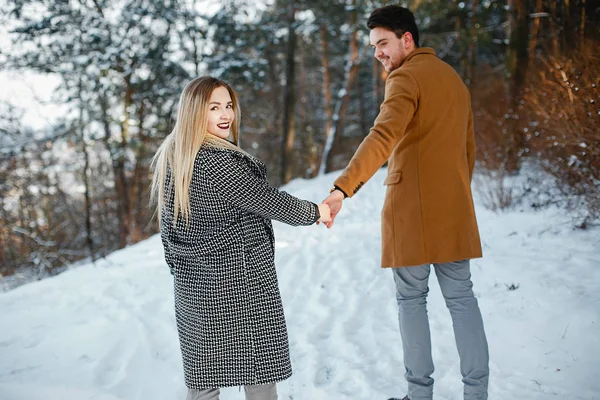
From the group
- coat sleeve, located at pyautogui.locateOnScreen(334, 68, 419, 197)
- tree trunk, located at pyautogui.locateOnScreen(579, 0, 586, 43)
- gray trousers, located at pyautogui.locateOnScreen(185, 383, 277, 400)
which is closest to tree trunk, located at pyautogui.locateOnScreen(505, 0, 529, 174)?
tree trunk, located at pyautogui.locateOnScreen(579, 0, 586, 43)

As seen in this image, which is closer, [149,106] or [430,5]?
[430,5]

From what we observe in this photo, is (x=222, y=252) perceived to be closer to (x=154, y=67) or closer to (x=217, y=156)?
(x=217, y=156)

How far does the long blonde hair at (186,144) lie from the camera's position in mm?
1908

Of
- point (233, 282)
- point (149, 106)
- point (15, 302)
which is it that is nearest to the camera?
point (233, 282)

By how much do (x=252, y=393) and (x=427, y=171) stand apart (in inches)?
48.6

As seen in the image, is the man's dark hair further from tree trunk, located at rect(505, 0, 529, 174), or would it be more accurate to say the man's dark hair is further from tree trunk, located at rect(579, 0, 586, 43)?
tree trunk, located at rect(505, 0, 529, 174)

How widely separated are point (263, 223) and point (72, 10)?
1011cm

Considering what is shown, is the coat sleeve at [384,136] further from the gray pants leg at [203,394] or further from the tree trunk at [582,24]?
the tree trunk at [582,24]

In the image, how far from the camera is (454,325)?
2.20m

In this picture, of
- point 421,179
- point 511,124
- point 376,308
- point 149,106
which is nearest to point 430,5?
point 511,124

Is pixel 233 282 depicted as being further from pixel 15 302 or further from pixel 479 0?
pixel 479 0

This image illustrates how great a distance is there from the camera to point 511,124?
23.1 ft

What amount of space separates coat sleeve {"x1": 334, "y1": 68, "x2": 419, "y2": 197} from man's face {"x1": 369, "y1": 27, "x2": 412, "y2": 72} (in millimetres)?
225

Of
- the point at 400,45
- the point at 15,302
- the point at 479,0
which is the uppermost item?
the point at 479,0
